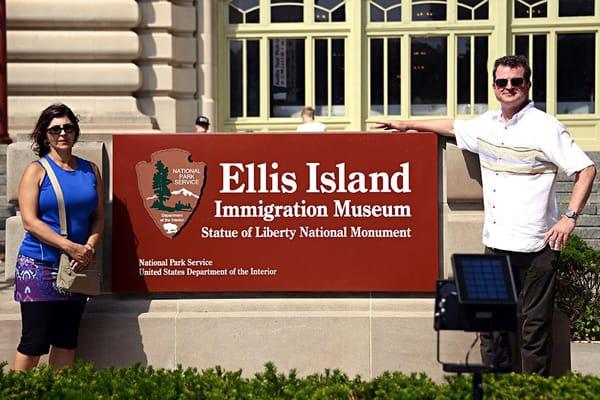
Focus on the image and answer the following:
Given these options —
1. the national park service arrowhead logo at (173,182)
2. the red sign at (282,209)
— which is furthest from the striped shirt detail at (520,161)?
the national park service arrowhead logo at (173,182)

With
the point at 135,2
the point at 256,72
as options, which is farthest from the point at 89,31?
the point at 256,72

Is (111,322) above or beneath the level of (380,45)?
beneath

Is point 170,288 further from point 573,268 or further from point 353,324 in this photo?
point 573,268

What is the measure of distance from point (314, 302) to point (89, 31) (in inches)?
458

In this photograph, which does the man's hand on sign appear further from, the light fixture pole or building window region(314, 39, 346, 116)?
building window region(314, 39, 346, 116)

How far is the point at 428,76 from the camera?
18656mm

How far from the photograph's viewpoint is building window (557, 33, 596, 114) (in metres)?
18.6

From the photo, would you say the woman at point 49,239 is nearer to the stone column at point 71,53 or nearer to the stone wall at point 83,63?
the stone wall at point 83,63

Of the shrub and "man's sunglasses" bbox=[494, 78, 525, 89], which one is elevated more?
"man's sunglasses" bbox=[494, 78, 525, 89]

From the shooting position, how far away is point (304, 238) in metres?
6.82

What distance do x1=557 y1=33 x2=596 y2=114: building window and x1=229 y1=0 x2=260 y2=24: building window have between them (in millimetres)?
5183

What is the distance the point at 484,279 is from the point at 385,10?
14.3 m

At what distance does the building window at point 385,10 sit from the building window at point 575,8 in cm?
273

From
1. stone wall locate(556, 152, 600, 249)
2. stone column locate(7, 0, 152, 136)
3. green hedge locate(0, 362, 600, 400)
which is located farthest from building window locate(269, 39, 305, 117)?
green hedge locate(0, 362, 600, 400)
